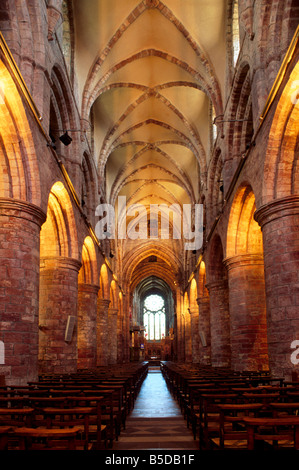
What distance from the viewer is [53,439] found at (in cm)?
508

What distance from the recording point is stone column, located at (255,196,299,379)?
1091 centimetres

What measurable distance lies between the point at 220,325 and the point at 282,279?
431 inches

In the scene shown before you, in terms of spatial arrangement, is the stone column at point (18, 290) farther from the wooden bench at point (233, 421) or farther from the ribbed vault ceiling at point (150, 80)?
the ribbed vault ceiling at point (150, 80)

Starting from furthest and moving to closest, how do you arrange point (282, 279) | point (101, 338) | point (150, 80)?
1. point (101, 338)
2. point (150, 80)
3. point (282, 279)

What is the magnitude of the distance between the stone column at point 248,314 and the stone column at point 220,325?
15.7ft

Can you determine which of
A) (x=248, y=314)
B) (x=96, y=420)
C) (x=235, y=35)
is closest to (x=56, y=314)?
(x=248, y=314)

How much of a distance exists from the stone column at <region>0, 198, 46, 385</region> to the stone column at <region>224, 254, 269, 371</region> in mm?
7771

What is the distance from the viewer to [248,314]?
1592cm

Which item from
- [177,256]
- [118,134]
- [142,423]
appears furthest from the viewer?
[177,256]

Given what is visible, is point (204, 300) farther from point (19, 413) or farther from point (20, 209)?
point (19, 413)

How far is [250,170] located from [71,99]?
7.99m

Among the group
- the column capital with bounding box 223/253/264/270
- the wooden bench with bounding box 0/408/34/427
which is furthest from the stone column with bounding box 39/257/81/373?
the wooden bench with bounding box 0/408/34/427
